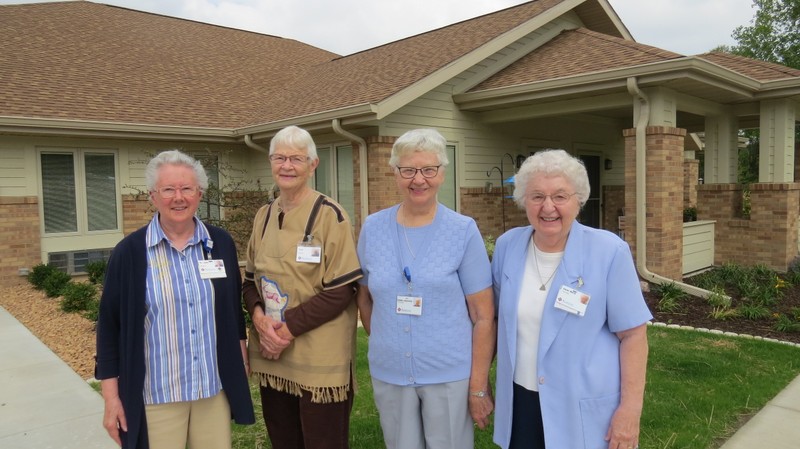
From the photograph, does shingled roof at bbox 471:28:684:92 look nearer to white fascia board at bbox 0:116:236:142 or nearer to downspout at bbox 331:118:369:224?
downspout at bbox 331:118:369:224

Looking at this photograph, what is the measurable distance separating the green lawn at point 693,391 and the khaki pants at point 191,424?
4.04 ft

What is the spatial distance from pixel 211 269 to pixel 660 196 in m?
6.88

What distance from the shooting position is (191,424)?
256 centimetres

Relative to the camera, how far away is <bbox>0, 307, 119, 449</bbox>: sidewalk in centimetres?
383

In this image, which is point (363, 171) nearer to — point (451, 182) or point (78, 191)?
point (451, 182)

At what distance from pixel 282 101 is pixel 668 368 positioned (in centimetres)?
921

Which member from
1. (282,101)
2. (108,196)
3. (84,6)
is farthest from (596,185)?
(84,6)

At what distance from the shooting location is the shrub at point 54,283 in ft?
27.8

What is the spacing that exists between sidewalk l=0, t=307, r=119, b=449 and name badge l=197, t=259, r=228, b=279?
80.9 inches

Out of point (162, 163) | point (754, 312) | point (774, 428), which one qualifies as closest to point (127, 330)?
point (162, 163)

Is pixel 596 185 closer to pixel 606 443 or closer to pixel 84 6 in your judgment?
pixel 606 443

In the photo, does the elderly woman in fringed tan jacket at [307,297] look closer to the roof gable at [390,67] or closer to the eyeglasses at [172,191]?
the eyeglasses at [172,191]

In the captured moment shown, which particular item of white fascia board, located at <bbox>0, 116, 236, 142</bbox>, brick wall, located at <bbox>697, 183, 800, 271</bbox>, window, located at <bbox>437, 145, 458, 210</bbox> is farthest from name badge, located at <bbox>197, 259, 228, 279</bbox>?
brick wall, located at <bbox>697, 183, 800, 271</bbox>

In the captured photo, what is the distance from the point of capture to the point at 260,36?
16953 millimetres
